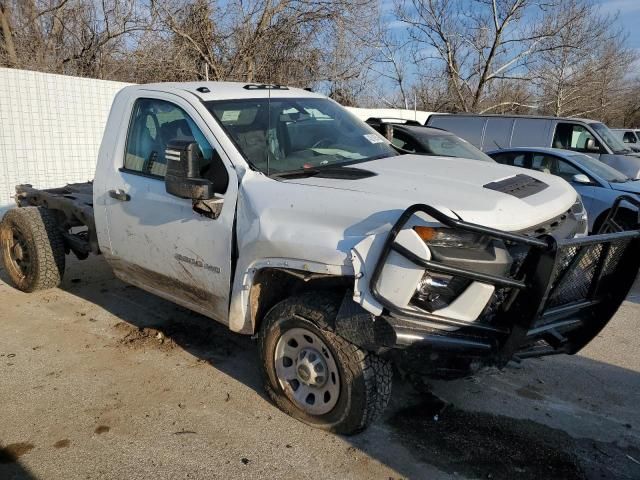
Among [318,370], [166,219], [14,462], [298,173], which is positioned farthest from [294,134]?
[14,462]

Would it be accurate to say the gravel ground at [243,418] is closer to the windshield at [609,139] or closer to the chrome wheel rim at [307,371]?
the chrome wheel rim at [307,371]

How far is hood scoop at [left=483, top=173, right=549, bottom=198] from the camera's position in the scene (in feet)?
10.3

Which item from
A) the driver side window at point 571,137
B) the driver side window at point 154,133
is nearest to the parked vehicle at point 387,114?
the driver side window at point 571,137

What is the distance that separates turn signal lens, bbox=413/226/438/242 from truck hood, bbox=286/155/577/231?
121 mm

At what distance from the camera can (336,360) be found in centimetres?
309

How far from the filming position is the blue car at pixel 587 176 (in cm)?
764

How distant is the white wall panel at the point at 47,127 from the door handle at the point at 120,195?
6.04 m

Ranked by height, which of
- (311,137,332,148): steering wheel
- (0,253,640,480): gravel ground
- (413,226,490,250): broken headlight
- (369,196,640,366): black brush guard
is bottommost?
(0,253,640,480): gravel ground

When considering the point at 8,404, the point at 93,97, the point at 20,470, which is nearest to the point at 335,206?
the point at 20,470

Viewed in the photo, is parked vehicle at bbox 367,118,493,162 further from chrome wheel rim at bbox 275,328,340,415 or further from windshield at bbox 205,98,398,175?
chrome wheel rim at bbox 275,328,340,415

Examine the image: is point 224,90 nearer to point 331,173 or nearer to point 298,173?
point 298,173

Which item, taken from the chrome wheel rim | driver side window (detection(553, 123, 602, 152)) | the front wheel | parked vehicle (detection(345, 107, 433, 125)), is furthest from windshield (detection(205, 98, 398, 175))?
parked vehicle (detection(345, 107, 433, 125))

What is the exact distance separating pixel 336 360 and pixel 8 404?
89.6 inches

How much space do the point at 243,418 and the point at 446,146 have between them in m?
6.33
